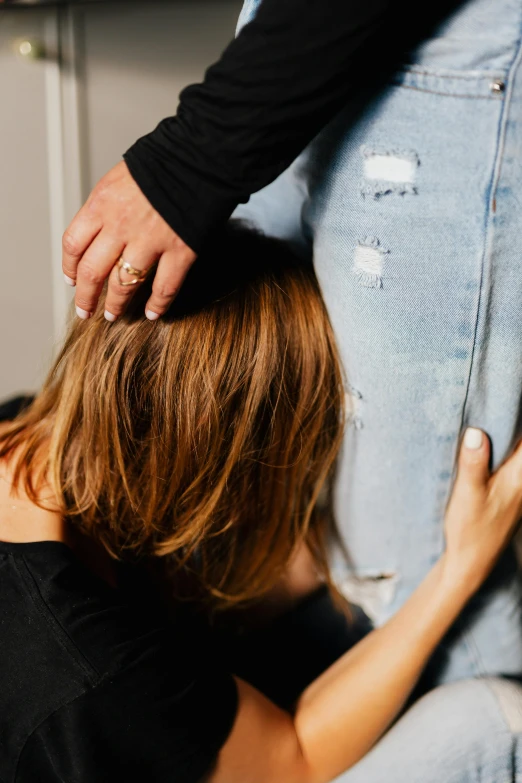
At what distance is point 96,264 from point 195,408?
0.18 metres

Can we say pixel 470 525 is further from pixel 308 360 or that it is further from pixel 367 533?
pixel 308 360

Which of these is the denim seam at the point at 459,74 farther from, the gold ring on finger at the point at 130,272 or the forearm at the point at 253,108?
the gold ring on finger at the point at 130,272

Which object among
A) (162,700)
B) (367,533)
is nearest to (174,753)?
(162,700)

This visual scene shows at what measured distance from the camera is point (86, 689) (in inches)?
24.9

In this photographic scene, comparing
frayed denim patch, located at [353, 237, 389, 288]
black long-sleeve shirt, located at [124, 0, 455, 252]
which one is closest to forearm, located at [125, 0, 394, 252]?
black long-sleeve shirt, located at [124, 0, 455, 252]

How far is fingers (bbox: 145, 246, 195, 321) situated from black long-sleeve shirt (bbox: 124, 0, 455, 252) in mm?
16

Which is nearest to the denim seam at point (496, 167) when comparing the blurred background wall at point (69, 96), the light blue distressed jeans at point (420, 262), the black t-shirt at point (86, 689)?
the light blue distressed jeans at point (420, 262)

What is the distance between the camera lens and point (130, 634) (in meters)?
0.67

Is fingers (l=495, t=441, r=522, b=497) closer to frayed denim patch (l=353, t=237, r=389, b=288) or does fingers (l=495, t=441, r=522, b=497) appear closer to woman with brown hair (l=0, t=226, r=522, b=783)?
woman with brown hair (l=0, t=226, r=522, b=783)

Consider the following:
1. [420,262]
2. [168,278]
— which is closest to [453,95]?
[420,262]

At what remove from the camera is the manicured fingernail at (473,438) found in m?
0.71

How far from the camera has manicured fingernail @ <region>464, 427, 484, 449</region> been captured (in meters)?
0.71

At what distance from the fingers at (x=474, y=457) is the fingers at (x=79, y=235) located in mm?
403

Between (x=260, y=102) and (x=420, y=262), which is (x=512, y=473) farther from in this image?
(x=260, y=102)
